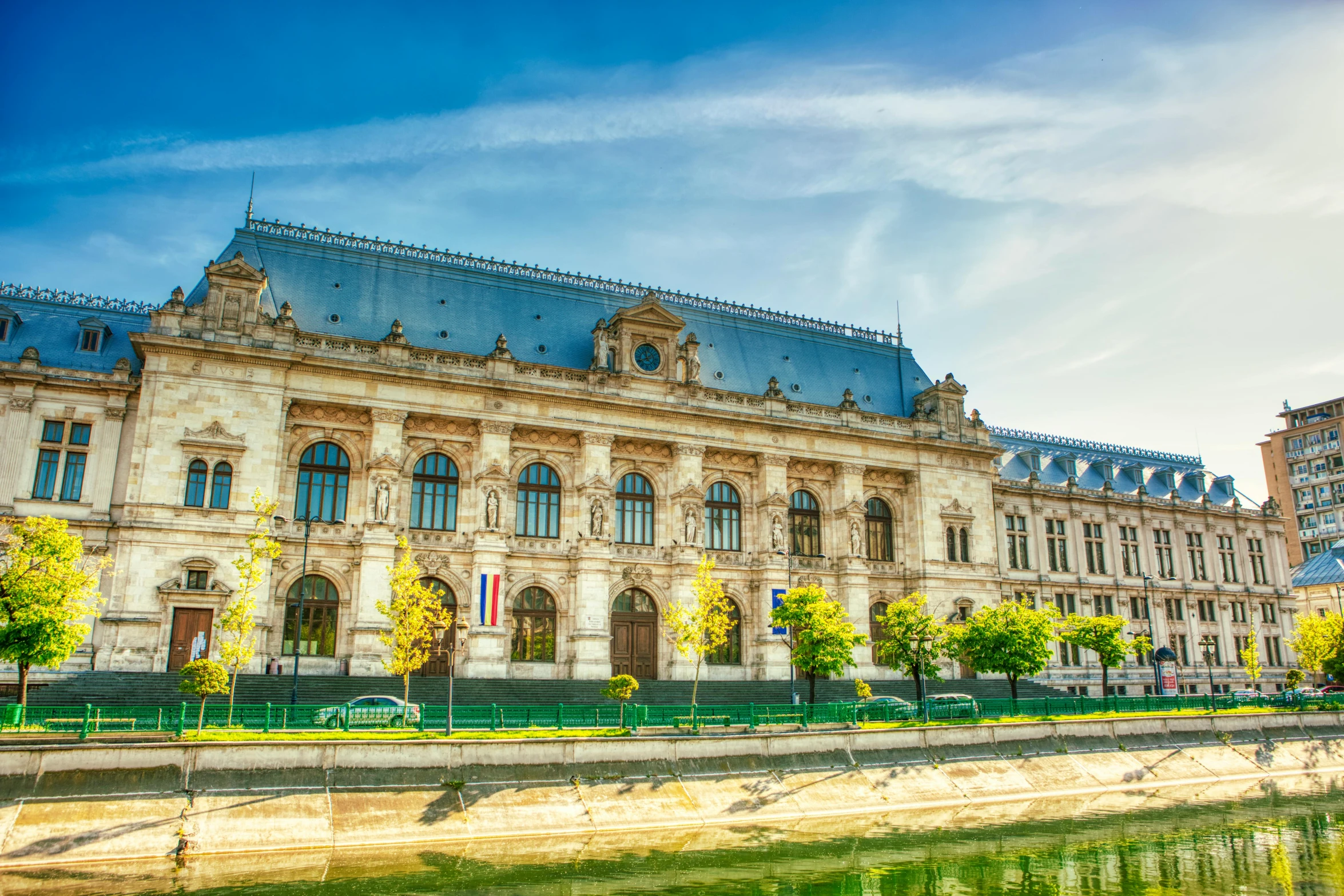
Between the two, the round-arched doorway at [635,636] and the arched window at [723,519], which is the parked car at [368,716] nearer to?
the round-arched doorway at [635,636]

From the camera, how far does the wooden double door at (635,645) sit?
4922 cm

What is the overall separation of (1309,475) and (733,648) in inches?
3241

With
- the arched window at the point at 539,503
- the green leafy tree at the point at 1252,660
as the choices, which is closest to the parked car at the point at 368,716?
the arched window at the point at 539,503

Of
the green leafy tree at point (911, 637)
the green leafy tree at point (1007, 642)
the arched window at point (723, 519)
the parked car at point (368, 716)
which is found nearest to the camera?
the parked car at point (368, 716)

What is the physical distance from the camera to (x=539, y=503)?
A: 1938 inches

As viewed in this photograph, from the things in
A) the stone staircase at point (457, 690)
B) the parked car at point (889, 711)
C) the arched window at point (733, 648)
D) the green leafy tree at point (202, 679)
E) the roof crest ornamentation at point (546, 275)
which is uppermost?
the roof crest ornamentation at point (546, 275)

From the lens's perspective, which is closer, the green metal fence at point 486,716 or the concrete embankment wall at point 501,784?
the concrete embankment wall at point 501,784

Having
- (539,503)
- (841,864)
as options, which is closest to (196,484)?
(539,503)

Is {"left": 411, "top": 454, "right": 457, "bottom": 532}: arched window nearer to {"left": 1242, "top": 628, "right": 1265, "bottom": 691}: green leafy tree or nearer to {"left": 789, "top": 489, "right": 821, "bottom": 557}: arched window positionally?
{"left": 789, "top": 489, "right": 821, "bottom": 557}: arched window

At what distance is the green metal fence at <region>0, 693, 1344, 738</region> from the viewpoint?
87.9 ft

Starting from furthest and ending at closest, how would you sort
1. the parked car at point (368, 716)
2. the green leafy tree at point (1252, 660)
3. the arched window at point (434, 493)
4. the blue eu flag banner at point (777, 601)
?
the green leafy tree at point (1252, 660), the arched window at point (434, 493), the blue eu flag banner at point (777, 601), the parked car at point (368, 716)

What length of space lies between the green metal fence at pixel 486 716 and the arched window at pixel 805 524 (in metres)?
15.1

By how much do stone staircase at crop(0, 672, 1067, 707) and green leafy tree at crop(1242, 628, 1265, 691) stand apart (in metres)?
17.6

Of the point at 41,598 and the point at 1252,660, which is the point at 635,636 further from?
the point at 1252,660
